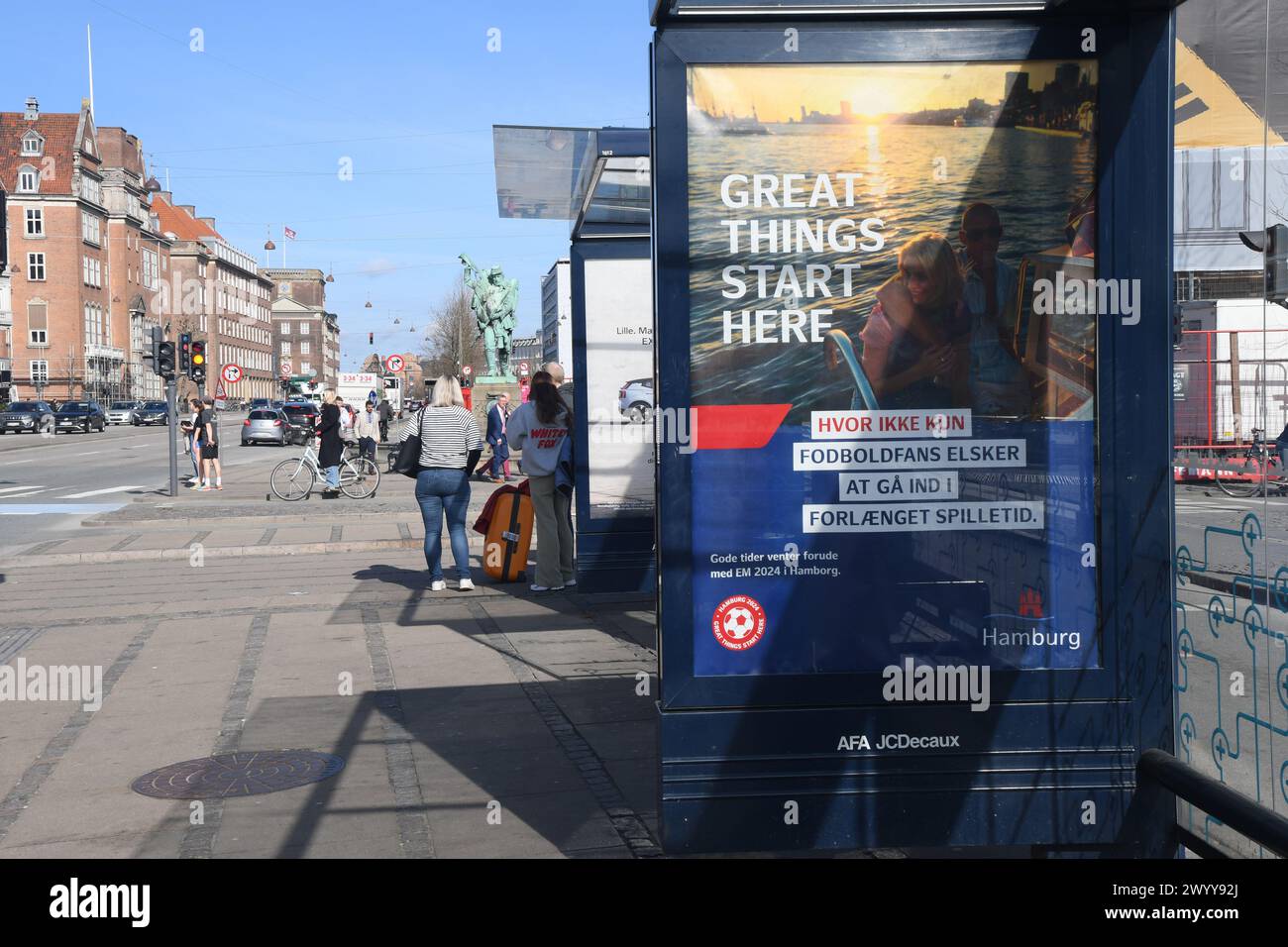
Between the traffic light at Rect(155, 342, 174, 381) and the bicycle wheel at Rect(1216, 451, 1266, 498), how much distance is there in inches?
962

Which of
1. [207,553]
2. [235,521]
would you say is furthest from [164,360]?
[207,553]

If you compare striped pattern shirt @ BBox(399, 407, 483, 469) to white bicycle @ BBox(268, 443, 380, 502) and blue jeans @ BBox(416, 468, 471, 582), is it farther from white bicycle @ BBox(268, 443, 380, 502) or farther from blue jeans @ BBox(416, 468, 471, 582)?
white bicycle @ BBox(268, 443, 380, 502)

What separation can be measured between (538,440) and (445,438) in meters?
0.79

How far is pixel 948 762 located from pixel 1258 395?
4.25 ft

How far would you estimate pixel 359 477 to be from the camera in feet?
76.4

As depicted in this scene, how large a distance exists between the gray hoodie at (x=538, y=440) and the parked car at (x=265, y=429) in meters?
43.3

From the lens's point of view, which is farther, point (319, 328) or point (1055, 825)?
point (319, 328)

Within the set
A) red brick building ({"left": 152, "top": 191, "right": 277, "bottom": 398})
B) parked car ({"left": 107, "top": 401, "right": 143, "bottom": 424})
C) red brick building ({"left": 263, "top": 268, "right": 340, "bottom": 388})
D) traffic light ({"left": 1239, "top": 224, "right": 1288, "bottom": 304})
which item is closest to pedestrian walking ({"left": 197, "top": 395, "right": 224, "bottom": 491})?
traffic light ({"left": 1239, "top": 224, "right": 1288, "bottom": 304})

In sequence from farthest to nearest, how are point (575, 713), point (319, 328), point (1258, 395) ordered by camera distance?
point (319, 328) < point (575, 713) < point (1258, 395)

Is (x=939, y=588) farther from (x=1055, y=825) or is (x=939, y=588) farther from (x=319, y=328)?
(x=319, y=328)

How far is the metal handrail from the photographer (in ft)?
9.47

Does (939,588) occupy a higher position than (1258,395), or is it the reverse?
(1258,395)

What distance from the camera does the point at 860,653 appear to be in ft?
12.4
